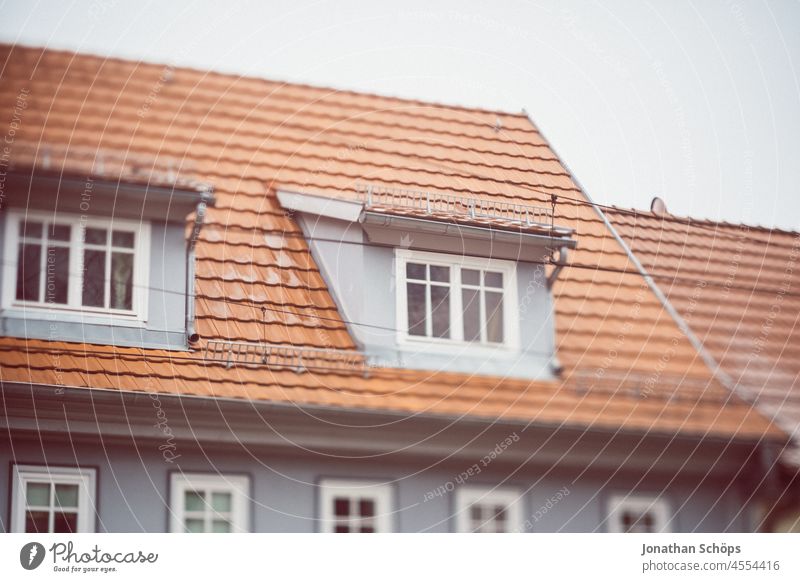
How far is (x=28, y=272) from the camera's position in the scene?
2.94 meters

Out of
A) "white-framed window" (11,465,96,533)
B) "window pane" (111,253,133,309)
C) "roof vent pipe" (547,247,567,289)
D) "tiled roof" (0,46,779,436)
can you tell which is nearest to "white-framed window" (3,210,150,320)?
"window pane" (111,253,133,309)

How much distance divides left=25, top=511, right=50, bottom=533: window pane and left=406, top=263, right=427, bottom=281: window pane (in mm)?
970

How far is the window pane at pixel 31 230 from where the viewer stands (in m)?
2.97

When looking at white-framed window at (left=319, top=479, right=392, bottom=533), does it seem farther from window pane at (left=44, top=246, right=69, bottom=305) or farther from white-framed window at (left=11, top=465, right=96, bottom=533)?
window pane at (left=44, top=246, right=69, bottom=305)

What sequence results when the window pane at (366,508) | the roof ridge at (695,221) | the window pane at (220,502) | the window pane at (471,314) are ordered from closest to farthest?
the window pane at (220,502)
the window pane at (366,508)
the window pane at (471,314)
the roof ridge at (695,221)

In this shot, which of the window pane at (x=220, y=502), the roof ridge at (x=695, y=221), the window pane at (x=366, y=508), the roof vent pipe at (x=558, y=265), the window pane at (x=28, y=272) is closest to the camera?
the window pane at (x=28, y=272)

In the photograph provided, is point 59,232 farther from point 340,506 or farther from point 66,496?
point 340,506

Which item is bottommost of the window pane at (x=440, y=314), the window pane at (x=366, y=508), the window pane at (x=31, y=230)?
the window pane at (x=366, y=508)

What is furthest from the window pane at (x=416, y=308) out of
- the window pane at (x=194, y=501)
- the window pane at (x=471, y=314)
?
the window pane at (x=194, y=501)

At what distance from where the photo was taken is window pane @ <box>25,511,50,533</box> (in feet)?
9.64

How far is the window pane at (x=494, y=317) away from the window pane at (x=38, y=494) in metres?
1.06

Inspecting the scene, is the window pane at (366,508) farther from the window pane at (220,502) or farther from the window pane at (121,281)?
the window pane at (121,281)

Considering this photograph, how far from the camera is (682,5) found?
3562 mm
